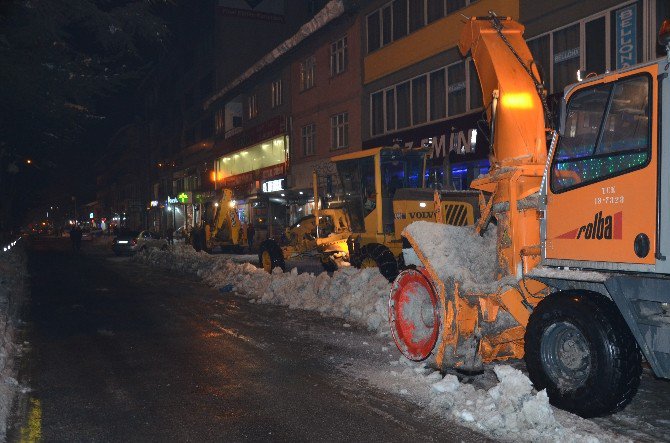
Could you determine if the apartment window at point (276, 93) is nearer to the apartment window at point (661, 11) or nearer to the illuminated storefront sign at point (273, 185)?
the illuminated storefront sign at point (273, 185)

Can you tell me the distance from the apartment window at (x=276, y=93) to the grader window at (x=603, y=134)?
3305cm

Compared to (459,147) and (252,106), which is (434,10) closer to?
(459,147)

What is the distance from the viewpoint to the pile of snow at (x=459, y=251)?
22.4ft

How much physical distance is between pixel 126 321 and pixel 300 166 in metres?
24.0

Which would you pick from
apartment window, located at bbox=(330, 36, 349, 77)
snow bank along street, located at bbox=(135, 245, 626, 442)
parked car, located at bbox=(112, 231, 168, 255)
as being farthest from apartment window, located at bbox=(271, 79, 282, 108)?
snow bank along street, located at bbox=(135, 245, 626, 442)

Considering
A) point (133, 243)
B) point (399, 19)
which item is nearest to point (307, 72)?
point (399, 19)

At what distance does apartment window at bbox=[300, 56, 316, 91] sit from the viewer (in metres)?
33.0

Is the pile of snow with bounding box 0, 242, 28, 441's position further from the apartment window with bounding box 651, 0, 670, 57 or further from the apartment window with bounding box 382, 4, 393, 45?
the apartment window with bounding box 382, 4, 393, 45

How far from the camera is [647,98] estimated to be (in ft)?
16.1

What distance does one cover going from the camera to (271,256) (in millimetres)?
18422

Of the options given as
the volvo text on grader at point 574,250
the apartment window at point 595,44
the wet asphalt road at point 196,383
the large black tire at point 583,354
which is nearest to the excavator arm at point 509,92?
the volvo text on grader at point 574,250

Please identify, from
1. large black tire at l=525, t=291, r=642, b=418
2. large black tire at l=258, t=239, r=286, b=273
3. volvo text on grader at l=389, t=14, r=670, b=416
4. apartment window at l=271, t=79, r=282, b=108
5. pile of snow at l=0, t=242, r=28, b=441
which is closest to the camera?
volvo text on grader at l=389, t=14, r=670, b=416

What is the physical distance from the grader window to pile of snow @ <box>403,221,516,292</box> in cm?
155

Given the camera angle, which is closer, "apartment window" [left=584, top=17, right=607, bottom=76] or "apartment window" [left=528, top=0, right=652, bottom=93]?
"apartment window" [left=528, top=0, right=652, bottom=93]
